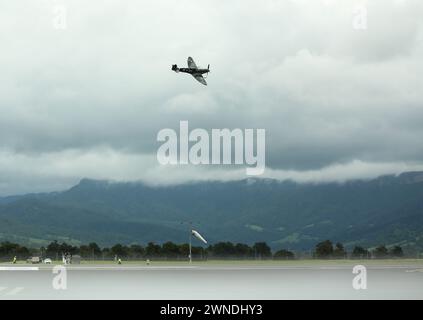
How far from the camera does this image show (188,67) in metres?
94.9

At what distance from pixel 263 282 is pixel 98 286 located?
16.0 meters

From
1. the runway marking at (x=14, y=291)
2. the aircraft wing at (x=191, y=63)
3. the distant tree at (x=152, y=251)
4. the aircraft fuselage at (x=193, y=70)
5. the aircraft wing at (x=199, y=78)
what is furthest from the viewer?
the distant tree at (x=152, y=251)

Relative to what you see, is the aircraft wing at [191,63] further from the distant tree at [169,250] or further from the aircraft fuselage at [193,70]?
the distant tree at [169,250]

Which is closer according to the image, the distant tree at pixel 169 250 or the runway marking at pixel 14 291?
the runway marking at pixel 14 291

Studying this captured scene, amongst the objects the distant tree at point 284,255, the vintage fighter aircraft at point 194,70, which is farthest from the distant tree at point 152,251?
the vintage fighter aircraft at point 194,70

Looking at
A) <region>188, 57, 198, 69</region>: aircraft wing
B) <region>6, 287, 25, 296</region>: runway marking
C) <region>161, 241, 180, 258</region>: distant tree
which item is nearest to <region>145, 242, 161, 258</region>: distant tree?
<region>161, 241, 180, 258</region>: distant tree

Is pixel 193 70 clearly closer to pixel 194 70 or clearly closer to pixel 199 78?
pixel 194 70

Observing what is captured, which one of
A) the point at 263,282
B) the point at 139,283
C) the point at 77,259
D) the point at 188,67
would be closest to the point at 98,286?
the point at 139,283

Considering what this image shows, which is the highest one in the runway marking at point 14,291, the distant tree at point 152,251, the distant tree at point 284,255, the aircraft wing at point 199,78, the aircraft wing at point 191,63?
the aircraft wing at point 191,63

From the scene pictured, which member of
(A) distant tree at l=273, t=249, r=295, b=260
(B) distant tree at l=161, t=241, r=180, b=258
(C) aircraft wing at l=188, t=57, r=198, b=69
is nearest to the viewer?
(C) aircraft wing at l=188, t=57, r=198, b=69

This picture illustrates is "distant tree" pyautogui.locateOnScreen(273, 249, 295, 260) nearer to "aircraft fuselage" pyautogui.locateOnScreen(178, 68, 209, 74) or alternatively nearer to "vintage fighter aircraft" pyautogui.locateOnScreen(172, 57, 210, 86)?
"vintage fighter aircraft" pyautogui.locateOnScreen(172, 57, 210, 86)

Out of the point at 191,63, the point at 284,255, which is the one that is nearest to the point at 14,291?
the point at 191,63

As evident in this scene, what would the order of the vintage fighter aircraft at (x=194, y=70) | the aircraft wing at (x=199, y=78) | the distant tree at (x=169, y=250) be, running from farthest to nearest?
1. the distant tree at (x=169, y=250)
2. the aircraft wing at (x=199, y=78)
3. the vintage fighter aircraft at (x=194, y=70)
